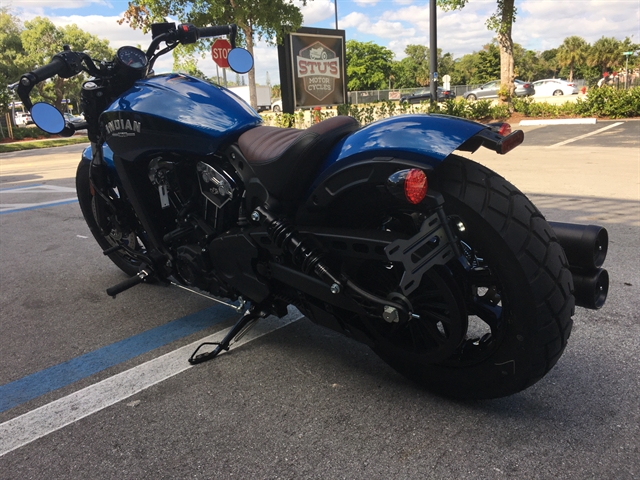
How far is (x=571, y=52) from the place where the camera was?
70500 millimetres

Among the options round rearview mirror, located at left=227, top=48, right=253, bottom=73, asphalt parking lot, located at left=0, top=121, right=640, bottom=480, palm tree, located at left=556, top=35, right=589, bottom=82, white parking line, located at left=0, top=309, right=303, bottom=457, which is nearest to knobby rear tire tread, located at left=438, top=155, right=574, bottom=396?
asphalt parking lot, located at left=0, top=121, right=640, bottom=480

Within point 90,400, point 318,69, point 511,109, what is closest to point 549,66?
point 511,109

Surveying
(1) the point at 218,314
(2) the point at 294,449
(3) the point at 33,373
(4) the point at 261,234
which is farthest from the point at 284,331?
(3) the point at 33,373

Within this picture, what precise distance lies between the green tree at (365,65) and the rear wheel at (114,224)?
74764 millimetres

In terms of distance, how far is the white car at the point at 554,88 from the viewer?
34594 mm

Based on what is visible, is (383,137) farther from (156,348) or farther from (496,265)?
(156,348)

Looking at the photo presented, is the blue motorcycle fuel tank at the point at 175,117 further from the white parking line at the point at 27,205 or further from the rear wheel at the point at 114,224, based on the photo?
the white parking line at the point at 27,205

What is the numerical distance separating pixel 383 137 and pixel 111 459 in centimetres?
164

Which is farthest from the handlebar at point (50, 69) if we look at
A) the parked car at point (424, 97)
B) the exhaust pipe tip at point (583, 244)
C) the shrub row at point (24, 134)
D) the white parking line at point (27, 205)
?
the shrub row at point (24, 134)

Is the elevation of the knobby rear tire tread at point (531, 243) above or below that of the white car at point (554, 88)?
below

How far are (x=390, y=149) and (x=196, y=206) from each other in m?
→ 1.30

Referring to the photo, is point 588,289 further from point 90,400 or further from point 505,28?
point 505,28

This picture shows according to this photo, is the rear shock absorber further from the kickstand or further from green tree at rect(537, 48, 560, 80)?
green tree at rect(537, 48, 560, 80)

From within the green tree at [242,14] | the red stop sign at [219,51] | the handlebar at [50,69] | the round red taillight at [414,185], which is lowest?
the round red taillight at [414,185]
